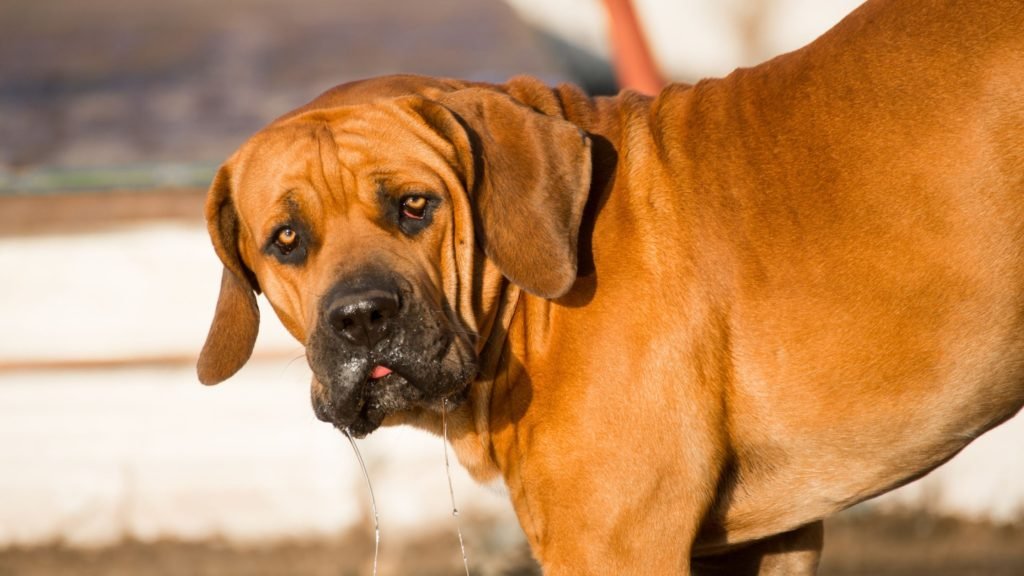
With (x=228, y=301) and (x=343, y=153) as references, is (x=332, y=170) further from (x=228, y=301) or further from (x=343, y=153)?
(x=228, y=301)

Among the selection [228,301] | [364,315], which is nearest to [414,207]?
[364,315]

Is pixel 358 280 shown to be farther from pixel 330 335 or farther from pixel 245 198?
pixel 245 198

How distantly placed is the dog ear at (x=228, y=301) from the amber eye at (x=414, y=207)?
0.66 meters

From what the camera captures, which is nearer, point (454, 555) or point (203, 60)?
point (454, 555)

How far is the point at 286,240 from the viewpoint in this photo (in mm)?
3625

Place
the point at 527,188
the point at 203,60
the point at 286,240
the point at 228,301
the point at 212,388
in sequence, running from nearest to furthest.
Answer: the point at 527,188
the point at 286,240
the point at 228,301
the point at 212,388
the point at 203,60

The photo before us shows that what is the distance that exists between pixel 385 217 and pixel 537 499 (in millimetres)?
912

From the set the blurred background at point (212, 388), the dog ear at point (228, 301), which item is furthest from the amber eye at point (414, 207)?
the blurred background at point (212, 388)

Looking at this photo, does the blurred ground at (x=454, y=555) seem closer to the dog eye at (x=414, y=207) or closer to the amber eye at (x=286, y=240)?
the amber eye at (x=286, y=240)

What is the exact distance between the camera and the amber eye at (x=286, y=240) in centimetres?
361

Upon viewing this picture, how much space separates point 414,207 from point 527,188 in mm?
328

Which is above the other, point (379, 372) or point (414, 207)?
point (414, 207)

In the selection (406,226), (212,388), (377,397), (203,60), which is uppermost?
(406,226)

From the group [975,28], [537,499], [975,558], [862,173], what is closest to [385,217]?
[537,499]
